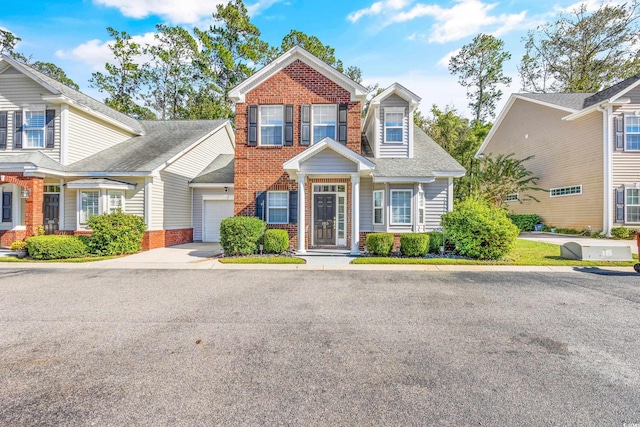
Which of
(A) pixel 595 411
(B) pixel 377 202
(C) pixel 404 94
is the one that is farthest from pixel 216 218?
(A) pixel 595 411

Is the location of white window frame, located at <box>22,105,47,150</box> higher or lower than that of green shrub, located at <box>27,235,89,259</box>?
higher

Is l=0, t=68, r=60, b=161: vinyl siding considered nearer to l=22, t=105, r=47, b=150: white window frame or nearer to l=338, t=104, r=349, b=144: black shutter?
l=22, t=105, r=47, b=150: white window frame

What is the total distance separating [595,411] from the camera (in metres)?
2.79

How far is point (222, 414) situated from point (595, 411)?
3.50 m

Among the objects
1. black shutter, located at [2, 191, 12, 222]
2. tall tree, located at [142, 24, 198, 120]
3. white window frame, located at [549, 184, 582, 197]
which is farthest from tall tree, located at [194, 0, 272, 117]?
white window frame, located at [549, 184, 582, 197]

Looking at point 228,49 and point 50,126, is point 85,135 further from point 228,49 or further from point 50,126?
point 228,49

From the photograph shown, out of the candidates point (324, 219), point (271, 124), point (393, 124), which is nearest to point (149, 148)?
point (271, 124)

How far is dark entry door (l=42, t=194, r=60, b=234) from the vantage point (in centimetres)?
1385

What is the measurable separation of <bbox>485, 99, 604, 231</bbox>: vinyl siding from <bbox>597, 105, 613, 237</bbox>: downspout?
27 centimetres

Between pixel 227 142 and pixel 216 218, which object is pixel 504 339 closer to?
pixel 216 218

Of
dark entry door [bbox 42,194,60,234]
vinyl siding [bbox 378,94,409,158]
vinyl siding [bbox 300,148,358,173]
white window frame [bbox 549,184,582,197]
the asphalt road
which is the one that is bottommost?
the asphalt road

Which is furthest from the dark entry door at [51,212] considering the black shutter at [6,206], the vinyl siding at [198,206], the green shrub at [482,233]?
the green shrub at [482,233]

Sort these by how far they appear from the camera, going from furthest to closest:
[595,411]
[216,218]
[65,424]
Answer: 1. [216,218]
2. [595,411]
3. [65,424]

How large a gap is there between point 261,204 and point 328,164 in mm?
3482
